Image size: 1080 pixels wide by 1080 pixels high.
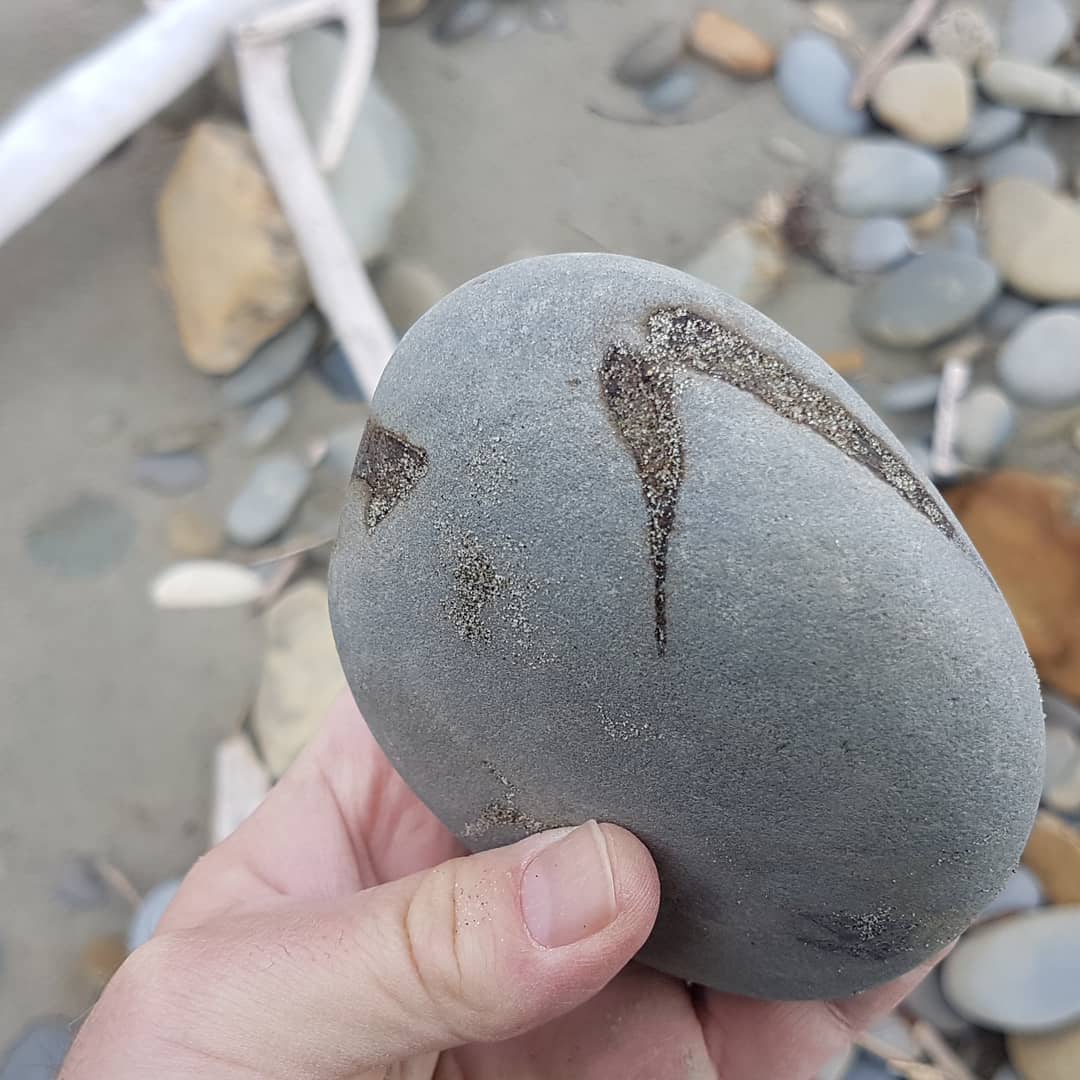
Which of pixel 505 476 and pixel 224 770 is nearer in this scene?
pixel 505 476

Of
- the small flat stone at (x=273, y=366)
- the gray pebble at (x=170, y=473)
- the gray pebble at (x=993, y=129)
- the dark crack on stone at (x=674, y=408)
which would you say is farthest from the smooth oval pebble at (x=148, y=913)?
the gray pebble at (x=993, y=129)

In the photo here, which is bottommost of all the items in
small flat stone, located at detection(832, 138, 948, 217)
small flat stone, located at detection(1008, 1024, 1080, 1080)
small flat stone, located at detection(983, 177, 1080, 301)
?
small flat stone, located at detection(1008, 1024, 1080, 1080)

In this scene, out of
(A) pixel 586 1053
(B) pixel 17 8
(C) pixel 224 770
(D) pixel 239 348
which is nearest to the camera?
(A) pixel 586 1053

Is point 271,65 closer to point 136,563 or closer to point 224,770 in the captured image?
point 136,563

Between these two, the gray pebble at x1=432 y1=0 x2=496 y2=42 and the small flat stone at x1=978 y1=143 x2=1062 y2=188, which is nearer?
the small flat stone at x1=978 y1=143 x2=1062 y2=188

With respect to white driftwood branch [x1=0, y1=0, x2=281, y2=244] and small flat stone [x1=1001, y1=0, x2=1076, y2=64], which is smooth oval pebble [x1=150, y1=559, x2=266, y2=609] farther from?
small flat stone [x1=1001, y1=0, x2=1076, y2=64]

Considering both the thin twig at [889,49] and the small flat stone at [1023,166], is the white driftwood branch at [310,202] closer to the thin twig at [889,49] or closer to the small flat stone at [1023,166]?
the thin twig at [889,49]

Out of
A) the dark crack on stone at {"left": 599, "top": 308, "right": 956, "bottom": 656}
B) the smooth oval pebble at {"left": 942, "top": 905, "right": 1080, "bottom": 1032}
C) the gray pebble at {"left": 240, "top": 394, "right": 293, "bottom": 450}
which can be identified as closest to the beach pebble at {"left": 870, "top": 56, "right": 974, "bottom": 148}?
the gray pebble at {"left": 240, "top": 394, "right": 293, "bottom": 450}

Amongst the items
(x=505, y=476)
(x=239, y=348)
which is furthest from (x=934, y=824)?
(x=239, y=348)
